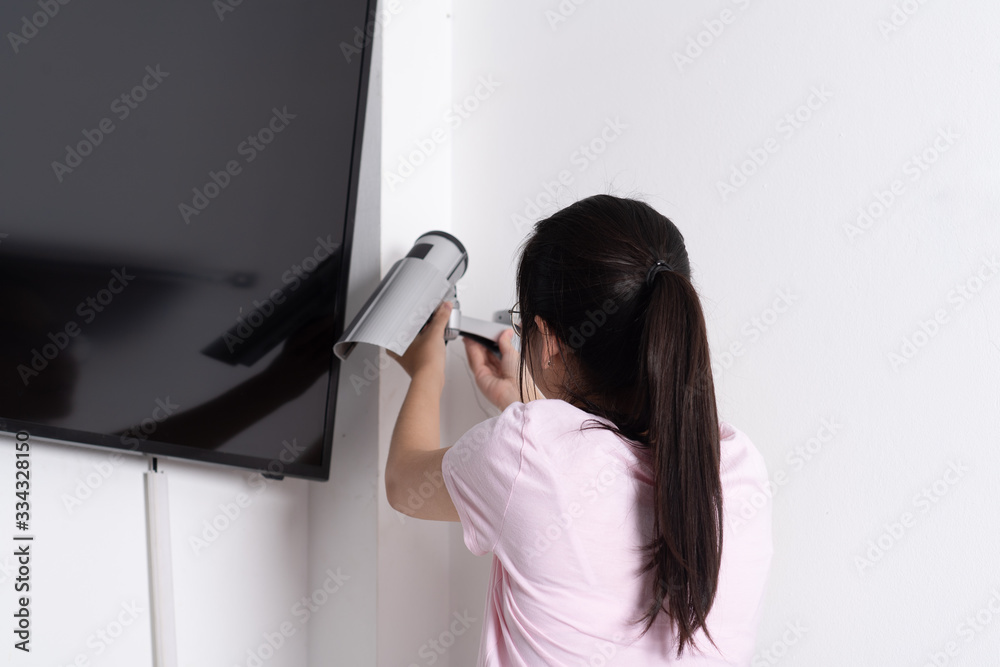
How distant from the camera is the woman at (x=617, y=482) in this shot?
2.66 feet

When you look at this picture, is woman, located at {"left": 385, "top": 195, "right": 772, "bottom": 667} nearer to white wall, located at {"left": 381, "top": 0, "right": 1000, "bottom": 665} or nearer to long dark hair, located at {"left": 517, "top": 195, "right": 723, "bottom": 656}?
long dark hair, located at {"left": 517, "top": 195, "right": 723, "bottom": 656}

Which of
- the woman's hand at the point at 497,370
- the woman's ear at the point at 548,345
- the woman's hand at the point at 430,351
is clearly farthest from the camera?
the woman's hand at the point at 497,370

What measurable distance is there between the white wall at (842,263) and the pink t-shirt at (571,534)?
231 millimetres

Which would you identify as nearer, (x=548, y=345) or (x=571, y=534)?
(x=571, y=534)

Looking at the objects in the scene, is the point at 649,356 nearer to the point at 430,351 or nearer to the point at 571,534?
the point at 571,534

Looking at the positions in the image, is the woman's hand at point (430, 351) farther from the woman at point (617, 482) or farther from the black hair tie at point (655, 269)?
the black hair tie at point (655, 269)

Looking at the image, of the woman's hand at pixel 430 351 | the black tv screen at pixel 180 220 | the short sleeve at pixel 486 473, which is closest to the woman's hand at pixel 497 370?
the woman's hand at pixel 430 351

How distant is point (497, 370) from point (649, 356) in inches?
19.8

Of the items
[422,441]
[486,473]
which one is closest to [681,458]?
[486,473]

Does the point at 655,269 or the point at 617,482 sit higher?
the point at 655,269

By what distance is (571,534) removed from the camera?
0.81m

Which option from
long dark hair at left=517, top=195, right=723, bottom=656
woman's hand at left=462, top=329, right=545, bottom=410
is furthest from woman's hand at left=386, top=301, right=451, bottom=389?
long dark hair at left=517, top=195, right=723, bottom=656

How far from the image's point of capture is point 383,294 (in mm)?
1122

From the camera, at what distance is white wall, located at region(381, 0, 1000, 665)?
3.08 ft
